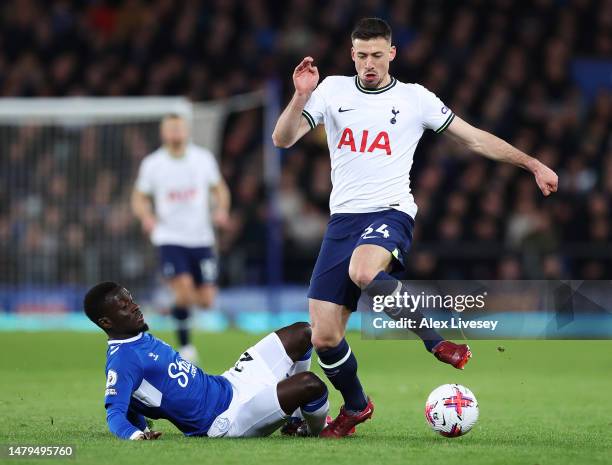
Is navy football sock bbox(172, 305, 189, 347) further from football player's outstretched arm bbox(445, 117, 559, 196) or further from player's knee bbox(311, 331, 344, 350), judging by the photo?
football player's outstretched arm bbox(445, 117, 559, 196)

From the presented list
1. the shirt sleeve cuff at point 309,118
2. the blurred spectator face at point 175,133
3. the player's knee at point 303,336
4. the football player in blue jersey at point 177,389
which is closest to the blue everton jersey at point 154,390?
the football player in blue jersey at point 177,389

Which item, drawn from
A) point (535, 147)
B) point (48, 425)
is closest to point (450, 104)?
point (535, 147)

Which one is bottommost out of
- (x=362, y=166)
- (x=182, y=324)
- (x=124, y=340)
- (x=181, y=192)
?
(x=182, y=324)

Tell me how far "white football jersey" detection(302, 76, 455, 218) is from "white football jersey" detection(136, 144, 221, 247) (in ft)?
17.5

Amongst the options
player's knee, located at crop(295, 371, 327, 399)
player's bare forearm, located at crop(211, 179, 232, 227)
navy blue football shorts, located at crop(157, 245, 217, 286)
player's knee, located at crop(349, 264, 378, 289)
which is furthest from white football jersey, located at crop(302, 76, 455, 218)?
navy blue football shorts, located at crop(157, 245, 217, 286)

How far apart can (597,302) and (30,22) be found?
14.1 metres

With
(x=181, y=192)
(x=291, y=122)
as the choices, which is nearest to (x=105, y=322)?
(x=291, y=122)

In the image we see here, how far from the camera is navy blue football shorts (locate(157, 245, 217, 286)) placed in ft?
39.5

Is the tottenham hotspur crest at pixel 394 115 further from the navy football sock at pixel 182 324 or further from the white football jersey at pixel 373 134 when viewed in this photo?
the navy football sock at pixel 182 324

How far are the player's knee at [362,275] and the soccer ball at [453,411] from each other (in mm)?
716

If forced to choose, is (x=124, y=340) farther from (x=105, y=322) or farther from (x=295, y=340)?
(x=295, y=340)

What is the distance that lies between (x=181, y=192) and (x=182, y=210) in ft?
0.67

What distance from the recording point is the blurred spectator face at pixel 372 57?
22.4ft

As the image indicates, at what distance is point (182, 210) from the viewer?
12156 mm
